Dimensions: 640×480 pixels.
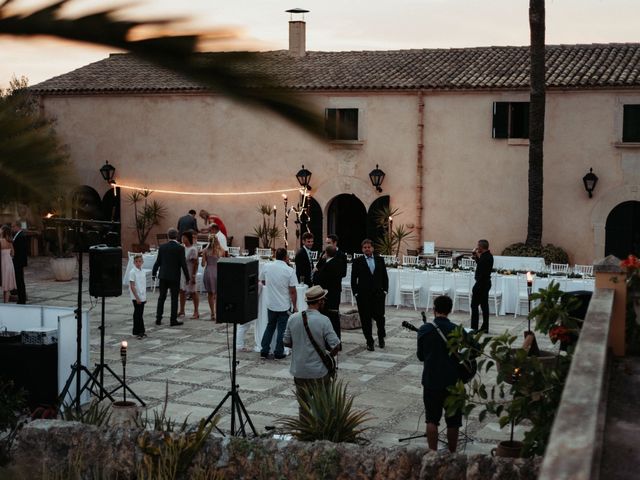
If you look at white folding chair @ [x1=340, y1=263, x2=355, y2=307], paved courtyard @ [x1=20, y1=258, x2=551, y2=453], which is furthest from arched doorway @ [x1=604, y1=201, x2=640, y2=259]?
white folding chair @ [x1=340, y1=263, x2=355, y2=307]

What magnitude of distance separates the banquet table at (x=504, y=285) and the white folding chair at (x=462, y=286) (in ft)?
0.27

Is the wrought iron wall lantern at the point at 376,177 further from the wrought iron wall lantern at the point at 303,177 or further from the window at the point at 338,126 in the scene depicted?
the window at the point at 338,126

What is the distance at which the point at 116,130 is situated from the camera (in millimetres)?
29125

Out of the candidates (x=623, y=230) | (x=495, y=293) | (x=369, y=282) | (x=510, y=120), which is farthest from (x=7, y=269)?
(x=623, y=230)

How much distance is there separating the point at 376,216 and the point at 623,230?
20.4 feet

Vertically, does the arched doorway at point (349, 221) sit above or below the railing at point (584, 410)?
above

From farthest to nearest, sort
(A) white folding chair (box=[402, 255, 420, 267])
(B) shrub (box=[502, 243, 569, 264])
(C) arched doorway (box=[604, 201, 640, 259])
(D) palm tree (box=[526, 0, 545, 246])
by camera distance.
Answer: (C) arched doorway (box=[604, 201, 640, 259]) < (B) shrub (box=[502, 243, 569, 264]) < (D) palm tree (box=[526, 0, 545, 246]) < (A) white folding chair (box=[402, 255, 420, 267])

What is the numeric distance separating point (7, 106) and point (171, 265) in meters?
14.4

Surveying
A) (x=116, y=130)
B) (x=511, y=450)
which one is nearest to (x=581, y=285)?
(x=511, y=450)

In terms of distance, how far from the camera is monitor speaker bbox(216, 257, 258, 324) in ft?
33.0

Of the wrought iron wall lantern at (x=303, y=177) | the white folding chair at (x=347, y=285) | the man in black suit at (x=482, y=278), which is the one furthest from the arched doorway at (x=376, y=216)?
the man in black suit at (x=482, y=278)

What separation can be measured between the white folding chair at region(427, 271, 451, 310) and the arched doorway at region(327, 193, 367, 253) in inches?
346

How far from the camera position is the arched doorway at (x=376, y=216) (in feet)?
82.9

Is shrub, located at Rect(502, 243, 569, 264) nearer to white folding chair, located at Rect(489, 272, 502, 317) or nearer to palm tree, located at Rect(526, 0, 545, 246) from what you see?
palm tree, located at Rect(526, 0, 545, 246)
